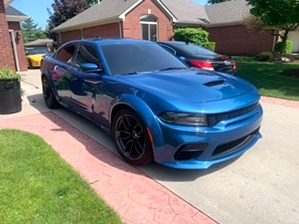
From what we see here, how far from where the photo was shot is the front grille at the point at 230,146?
279 centimetres

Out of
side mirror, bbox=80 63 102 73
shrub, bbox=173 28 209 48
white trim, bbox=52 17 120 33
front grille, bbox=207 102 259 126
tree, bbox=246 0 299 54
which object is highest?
white trim, bbox=52 17 120 33

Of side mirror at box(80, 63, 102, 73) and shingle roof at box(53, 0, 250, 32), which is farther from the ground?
shingle roof at box(53, 0, 250, 32)

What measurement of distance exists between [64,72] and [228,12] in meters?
A: 22.7

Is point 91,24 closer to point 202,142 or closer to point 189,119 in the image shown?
point 189,119

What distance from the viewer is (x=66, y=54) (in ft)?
16.4

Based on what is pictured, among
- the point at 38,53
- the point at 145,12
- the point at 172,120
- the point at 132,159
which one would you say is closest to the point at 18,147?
the point at 132,159

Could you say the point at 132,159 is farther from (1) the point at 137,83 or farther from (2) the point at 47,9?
(2) the point at 47,9

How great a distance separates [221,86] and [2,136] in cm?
360

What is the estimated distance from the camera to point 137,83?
313 centimetres

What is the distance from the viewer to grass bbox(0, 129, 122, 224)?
2.30 metres

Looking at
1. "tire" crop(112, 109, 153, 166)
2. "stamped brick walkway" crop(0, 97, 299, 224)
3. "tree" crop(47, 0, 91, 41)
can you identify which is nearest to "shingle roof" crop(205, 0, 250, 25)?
"tree" crop(47, 0, 91, 41)

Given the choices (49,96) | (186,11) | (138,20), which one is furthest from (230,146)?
(186,11)

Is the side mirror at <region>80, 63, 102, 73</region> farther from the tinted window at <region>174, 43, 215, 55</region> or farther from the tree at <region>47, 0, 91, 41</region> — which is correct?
the tree at <region>47, 0, 91, 41</region>

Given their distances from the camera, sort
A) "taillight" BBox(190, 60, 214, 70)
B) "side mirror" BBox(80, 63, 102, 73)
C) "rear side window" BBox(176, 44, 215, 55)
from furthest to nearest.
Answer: "rear side window" BBox(176, 44, 215, 55) → "taillight" BBox(190, 60, 214, 70) → "side mirror" BBox(80, 63, 102, 73)
